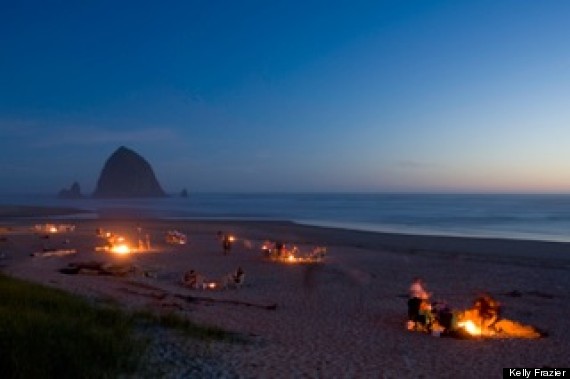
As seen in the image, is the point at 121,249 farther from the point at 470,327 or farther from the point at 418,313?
the point at 470,327

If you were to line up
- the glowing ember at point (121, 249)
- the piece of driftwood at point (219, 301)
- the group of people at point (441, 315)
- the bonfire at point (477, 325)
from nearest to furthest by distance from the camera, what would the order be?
the bonfire at point (477, 325) → the group of people at point (441, 315) → the piece of driftwood at point (219, 301) → the glowing ember at point (121, 249)

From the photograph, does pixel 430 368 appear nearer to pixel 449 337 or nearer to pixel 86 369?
pixel 449 337

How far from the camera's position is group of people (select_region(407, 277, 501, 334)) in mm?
13594

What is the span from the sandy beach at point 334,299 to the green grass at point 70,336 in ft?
1.84

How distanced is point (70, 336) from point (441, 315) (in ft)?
27.5

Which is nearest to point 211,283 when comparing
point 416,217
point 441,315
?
point 441,315

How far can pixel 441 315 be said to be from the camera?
13742mm

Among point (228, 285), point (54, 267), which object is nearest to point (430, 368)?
point (228, 285)

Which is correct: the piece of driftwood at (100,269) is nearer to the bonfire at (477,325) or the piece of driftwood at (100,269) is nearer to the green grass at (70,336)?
the green grass at (70,336)

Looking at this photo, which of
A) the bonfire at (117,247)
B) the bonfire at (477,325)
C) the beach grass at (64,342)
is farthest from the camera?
the bonfire at (117,247)

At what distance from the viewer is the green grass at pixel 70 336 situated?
8125 millimetres

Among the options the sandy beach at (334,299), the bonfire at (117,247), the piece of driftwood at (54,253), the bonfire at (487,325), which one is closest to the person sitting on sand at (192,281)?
the sandy beach at (334,299)

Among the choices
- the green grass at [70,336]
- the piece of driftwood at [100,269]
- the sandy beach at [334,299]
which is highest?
the green grass at [70,336]

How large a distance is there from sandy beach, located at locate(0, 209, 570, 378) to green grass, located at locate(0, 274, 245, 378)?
22.1 inches
